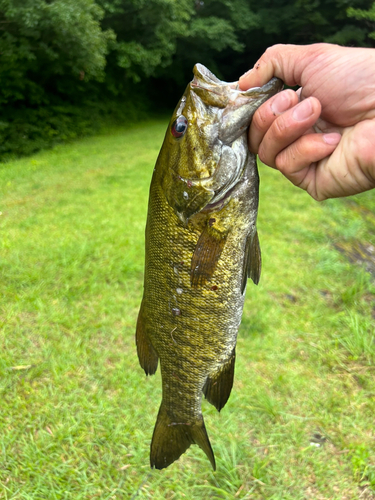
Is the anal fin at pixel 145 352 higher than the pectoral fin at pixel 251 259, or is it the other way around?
the pectoral fin at pixel 251 259

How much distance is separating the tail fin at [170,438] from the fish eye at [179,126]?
1276 mm

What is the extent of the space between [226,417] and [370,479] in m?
1.04

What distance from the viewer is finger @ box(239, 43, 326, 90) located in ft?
4.35

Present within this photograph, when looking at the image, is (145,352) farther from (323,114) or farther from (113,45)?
(113,45)

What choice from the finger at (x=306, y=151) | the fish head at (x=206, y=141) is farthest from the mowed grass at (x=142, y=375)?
the finger at (x=306, y=151)

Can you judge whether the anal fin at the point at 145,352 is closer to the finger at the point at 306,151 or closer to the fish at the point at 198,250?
the fish at the point at 198,250

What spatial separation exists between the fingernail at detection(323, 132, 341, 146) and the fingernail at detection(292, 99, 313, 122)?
16 centimetres

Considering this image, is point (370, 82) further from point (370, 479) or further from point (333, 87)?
point (370, 479)

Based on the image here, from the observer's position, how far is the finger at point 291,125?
121 centimetres

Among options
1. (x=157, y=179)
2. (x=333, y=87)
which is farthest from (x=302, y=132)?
(x=157, y=179)

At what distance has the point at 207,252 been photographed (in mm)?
1421

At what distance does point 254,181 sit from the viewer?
4.58 ft

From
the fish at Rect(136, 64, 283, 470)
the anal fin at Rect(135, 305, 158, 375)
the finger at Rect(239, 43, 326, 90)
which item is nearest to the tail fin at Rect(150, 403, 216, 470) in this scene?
the fish at Rect(136, 64, 283, 470)

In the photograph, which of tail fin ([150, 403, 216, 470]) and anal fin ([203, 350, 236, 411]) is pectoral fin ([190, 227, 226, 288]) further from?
tail fin ([150, 403, 216, 470])
